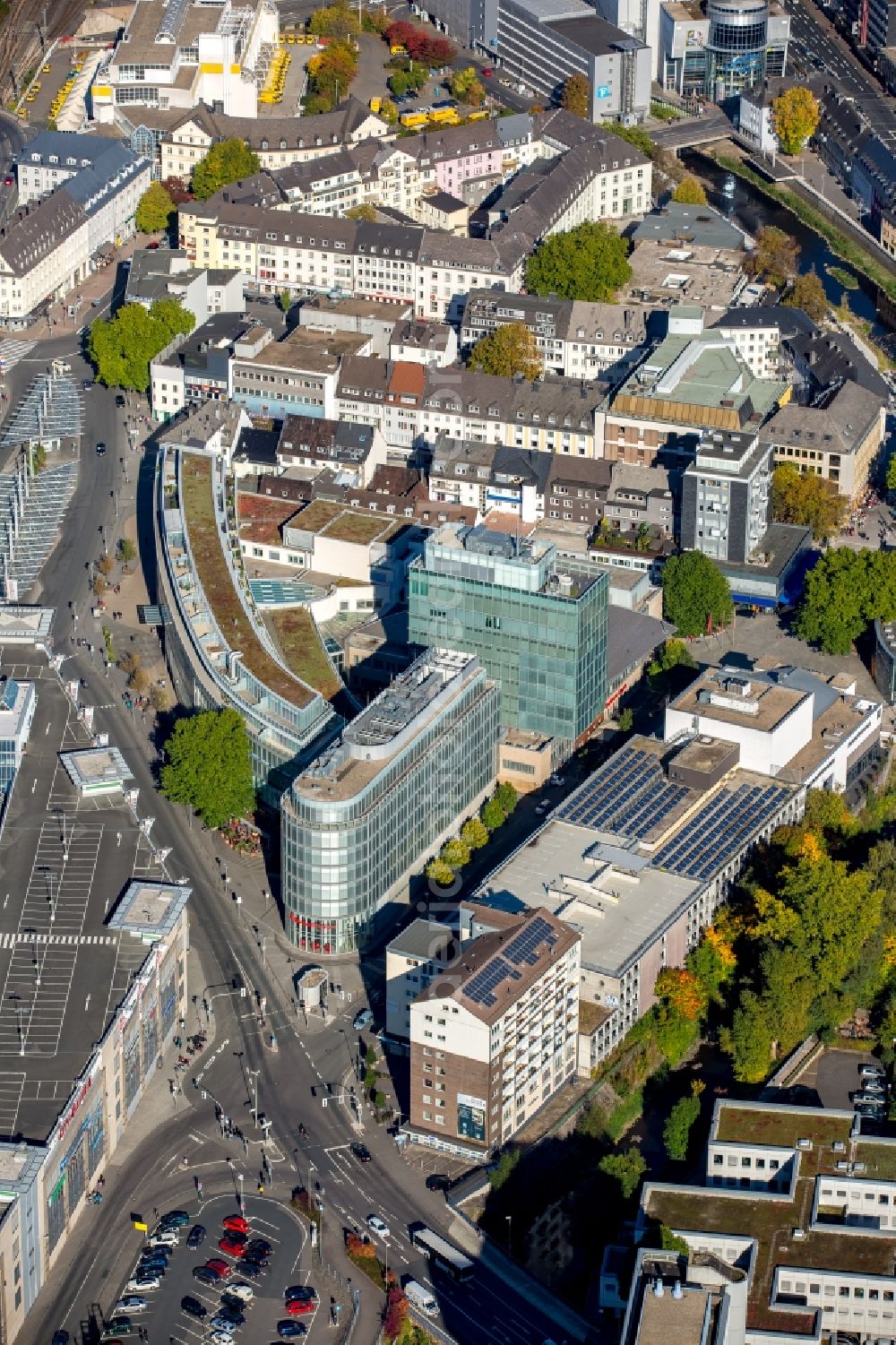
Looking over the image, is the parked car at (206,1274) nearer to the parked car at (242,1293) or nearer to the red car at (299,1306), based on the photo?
the parked car at (242,1293)

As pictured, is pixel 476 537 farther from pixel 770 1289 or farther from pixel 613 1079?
pixel 770 1289

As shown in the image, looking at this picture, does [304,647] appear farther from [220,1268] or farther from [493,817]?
[220,1268]

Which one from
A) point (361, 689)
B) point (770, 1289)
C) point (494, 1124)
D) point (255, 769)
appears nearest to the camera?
point (770, 1289)

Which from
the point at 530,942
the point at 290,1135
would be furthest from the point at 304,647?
the point at 290,1135

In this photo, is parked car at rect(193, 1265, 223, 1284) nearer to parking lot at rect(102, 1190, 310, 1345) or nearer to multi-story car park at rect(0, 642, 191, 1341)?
parking lot at rect(102, 1190, 310, 1345)

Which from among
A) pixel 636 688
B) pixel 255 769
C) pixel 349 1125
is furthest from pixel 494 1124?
pixel 636 688

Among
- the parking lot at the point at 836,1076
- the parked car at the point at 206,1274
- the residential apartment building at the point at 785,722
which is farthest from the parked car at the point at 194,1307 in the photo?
the residential apartment building at the point at 785,722
